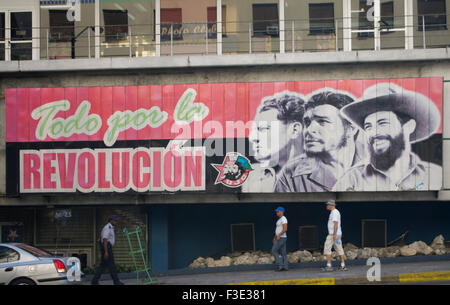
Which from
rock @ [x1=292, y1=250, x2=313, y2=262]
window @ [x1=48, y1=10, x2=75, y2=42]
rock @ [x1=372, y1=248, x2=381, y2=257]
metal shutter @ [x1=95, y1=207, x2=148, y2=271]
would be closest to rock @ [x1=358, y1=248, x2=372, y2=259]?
rock @ [x1=372, y1=248, x2=381, y2=257]

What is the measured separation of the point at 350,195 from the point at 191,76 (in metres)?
5.80

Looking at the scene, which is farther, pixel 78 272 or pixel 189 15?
pixel 189 15

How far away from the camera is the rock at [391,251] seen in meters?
18.5

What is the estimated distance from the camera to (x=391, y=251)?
1875 cm

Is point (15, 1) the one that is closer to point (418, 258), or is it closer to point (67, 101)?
point (67, 101)

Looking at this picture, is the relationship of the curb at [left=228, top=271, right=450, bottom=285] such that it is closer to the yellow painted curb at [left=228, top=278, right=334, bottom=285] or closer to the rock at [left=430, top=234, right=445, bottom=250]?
the yellow painted curb at [left=228, top=278, right=334, bottom=285]

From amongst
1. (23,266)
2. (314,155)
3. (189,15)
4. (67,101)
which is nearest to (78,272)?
(23,266)

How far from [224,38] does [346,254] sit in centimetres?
749

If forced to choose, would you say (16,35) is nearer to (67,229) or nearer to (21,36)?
(21,36)

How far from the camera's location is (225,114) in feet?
60.6

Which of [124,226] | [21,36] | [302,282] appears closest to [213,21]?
[21,36]

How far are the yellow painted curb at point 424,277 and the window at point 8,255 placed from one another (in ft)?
29.6

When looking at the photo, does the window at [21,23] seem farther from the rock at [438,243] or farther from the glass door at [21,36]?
the rock at [438,243]

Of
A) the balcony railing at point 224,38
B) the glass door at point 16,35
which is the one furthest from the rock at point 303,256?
the glass door at point 16,35
